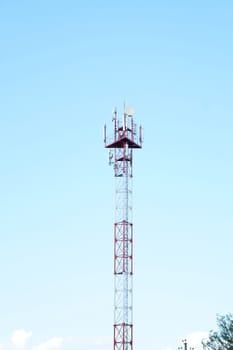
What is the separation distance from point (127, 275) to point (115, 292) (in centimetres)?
183

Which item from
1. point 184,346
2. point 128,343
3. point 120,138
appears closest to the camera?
point 128,343

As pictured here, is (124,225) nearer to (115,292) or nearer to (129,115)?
(115,292)

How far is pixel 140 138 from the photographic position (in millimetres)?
65062

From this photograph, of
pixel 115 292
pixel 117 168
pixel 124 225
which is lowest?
pixel 115 292

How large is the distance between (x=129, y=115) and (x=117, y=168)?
513 centimetres

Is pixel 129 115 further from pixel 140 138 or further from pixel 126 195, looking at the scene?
pixel 126 195

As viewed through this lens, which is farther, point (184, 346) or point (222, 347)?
point (184, 346)

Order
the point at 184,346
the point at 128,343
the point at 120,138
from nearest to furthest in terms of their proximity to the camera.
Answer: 1. the point at 128,343
2. the point at 120,138
3. the point at 184,346

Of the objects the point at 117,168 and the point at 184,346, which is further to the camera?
the point at 184,346

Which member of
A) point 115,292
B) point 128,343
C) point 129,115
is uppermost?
point 129,115

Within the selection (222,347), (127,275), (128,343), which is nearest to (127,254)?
(127,275)

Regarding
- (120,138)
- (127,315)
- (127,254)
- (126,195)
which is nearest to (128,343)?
(127,315)

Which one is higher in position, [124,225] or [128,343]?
[124,225]

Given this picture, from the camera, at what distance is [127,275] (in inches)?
2424
